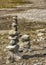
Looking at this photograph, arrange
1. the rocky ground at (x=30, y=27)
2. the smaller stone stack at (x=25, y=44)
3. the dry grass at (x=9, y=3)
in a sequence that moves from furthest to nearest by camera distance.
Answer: the dry grass at (x=9, y=3), the smaller stone stack at (x=25, y=44), the rocky ground at (x=30, y=27)

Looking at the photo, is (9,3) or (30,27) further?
(9,3)

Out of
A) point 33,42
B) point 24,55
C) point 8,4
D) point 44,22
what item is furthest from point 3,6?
point 24,55

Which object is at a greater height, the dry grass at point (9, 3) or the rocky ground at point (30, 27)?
the dry grass at point (9, 3)

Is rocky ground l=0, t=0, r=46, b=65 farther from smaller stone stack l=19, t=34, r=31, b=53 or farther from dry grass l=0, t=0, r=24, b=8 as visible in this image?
dry grass l=0, t=0, r=24, b=8

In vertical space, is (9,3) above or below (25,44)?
below

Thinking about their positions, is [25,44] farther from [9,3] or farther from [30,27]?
[9,3]

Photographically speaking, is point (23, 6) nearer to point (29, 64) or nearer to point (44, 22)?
point (44, 22)

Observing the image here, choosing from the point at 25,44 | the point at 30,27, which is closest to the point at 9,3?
the point at 30,27

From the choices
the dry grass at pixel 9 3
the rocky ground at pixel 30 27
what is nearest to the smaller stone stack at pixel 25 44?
the rocky ground at pixel 30 27

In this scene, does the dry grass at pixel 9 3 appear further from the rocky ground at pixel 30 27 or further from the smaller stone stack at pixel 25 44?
the smaller stone stack at pixel 25 44

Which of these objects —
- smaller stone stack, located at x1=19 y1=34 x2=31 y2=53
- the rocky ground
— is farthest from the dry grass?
smaller stone stack, located at x1=19 y1=34 x2=31 y2=53

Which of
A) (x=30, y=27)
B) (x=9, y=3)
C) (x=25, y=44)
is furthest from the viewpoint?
(x=9, y=3)

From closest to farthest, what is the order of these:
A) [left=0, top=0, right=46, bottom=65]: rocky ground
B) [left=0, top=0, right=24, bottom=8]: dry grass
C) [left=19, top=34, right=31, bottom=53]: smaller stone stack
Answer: [left=0, top=0, right=46, bottom=65]: rocky ground < [left=19, top=34, right=31, bottom=53]: smaller stone stack < [left=0, top=0, right=24, bottom=8]: dry grass

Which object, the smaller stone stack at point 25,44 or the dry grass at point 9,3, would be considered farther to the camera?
the dry grass at point 9,3
